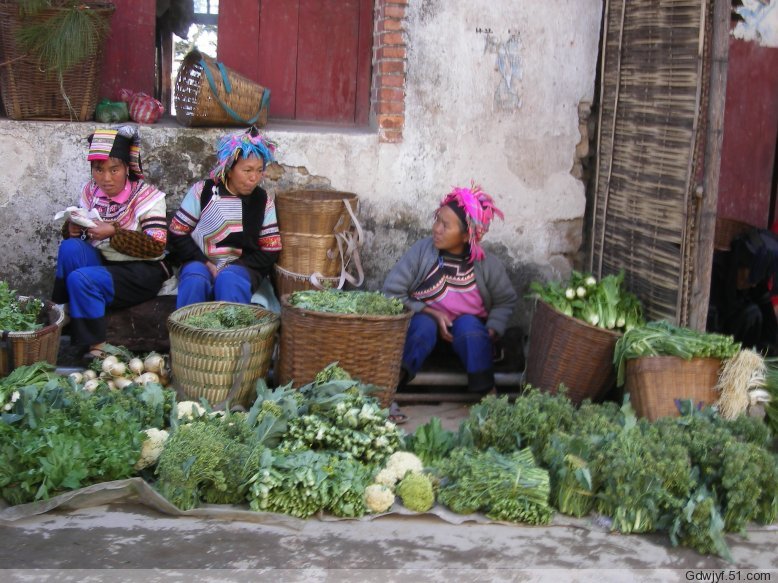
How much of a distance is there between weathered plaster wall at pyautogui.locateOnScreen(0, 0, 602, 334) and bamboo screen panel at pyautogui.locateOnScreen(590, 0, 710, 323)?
26 centimetres

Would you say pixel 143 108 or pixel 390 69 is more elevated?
pixel 390 69

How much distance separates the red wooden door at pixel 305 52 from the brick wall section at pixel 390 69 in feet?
1.19

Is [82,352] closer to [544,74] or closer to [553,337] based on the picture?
[553,337]

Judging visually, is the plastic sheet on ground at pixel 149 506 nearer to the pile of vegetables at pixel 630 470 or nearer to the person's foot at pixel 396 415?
the pile of vegetables at pixel 630 470

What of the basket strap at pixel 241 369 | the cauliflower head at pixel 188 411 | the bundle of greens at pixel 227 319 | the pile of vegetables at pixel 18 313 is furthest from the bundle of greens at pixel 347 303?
the pile of vegetables at pixel 18 313

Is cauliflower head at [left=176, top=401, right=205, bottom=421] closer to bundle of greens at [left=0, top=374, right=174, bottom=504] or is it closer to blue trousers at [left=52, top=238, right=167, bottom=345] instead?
bundle of greens at [left=0, top=374, right=174, bottom=504]

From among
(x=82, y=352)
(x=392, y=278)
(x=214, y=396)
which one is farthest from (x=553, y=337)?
(x=82, y=352)

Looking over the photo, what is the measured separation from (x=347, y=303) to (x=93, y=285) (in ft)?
4.88

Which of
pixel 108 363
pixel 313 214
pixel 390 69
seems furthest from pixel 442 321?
pixel 108 363

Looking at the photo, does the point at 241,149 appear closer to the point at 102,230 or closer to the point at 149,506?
the point at 102,230

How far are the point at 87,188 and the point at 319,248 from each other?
147 centimetres

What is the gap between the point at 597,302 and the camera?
5.64 metres

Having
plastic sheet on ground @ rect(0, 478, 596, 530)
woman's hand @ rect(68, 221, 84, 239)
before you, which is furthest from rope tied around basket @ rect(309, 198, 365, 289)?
plastic sheet on ground @ rect(0, 478, 596, 530)

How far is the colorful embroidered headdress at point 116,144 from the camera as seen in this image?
5.55 metres
